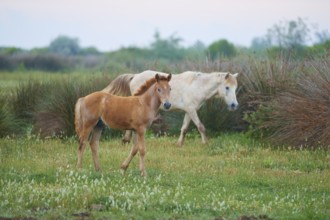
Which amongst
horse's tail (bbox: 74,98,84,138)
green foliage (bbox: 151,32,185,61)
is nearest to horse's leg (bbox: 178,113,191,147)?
horse's tail (bbox: 74,98,84,138)

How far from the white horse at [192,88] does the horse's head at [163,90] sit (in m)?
5.56

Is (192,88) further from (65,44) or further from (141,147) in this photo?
(65,44)

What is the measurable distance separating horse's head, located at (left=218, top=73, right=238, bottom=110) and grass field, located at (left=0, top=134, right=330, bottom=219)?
4.52 ft

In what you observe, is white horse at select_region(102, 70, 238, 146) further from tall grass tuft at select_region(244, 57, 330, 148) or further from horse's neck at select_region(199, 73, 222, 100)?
tall grass tuft at select_region(244, 57, 330, 148)

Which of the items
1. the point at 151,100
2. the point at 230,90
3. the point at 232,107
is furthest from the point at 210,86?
the point at 151,100

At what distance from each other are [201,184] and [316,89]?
6.24 meters

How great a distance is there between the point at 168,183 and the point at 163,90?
6.65 feet

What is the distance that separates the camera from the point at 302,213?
10.7 m

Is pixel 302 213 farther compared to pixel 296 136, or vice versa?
→ pixel 296 136

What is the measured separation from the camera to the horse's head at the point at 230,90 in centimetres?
1938

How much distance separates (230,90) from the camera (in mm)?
19422

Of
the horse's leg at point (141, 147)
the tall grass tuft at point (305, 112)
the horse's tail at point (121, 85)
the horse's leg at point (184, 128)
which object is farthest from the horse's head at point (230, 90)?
the horse's leg at point (141, 147)

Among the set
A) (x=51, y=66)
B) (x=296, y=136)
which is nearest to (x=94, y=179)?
(x=296, y=136)

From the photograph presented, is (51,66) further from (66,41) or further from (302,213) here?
(66,41)
